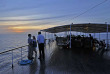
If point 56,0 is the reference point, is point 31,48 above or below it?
below

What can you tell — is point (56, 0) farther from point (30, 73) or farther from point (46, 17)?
point (30, 73)

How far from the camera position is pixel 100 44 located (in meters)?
9.94

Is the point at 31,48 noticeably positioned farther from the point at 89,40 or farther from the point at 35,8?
the point at 35,8

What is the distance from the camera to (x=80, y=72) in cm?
329

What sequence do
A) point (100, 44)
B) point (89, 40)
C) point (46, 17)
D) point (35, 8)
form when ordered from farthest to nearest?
point (46, 17) → point (35, 8) → point (100, 44) → point (89, 40)

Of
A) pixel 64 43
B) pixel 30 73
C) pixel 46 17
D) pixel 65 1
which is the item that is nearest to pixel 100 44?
pixel 64 43

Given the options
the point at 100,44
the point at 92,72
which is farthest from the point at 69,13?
the point at 92,72

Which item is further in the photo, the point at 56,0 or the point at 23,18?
the point at 23,18

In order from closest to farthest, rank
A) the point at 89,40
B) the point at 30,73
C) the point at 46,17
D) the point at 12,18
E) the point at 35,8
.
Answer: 1. the point at 30,73
2. the point at 89,40
3. the point at 35,8
4. the point at 12,18
5. the point at 46,17

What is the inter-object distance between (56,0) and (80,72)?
29.6 ft

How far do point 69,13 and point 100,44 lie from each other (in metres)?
7.14

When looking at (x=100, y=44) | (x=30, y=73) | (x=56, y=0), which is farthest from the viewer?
(x=56, y=0)

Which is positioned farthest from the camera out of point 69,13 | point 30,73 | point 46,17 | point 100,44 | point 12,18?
point 46,17

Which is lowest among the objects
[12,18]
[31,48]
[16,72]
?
[16,72]
